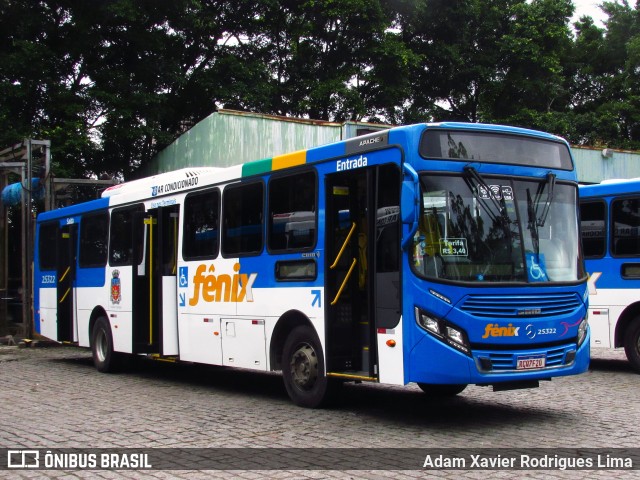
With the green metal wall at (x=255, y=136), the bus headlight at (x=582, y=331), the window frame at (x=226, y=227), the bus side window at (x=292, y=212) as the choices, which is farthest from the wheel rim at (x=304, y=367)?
the green metal wall at (x=255, y=136)

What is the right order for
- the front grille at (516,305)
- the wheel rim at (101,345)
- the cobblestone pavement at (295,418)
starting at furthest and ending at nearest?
the wheel rim at (101,345), the front grille at (516,305), the cobblestone pavement at (295,418)

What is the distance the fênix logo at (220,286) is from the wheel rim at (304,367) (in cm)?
127

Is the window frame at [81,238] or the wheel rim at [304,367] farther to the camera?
the window frame at [81,238]

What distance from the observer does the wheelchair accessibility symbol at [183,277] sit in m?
12.6

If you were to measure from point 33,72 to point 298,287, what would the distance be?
18.8m

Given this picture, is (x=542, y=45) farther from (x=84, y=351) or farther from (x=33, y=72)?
(x=84, y=351)

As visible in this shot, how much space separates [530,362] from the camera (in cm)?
859

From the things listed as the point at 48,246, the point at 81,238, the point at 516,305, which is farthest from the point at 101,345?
the point at 516,305

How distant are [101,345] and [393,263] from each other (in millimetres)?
8216

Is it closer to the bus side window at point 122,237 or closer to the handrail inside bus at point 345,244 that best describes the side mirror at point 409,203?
the handrail inside bus at point 345,244

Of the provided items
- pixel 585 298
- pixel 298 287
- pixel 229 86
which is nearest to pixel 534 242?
pixel 585 298

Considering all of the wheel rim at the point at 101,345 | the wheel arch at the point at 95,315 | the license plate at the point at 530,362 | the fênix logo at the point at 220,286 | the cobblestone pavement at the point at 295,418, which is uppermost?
the fênix logo at the point at 220,286

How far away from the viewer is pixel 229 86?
31.1 meters

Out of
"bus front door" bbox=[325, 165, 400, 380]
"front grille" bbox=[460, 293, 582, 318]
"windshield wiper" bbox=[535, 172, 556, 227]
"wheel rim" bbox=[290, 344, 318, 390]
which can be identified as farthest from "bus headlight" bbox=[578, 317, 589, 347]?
"wheel rim" bbox=[290, 344, 318, 390]
